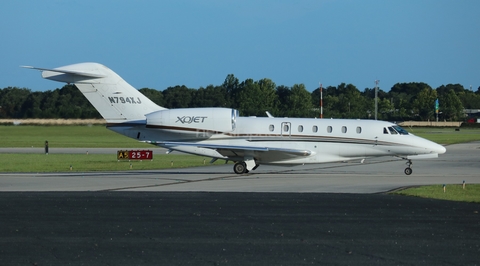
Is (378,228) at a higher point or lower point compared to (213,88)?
lower

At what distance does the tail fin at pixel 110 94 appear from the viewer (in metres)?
31.2

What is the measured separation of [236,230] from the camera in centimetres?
1378

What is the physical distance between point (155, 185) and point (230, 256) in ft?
46.5

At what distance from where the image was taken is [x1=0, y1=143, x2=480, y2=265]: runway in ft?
36.4

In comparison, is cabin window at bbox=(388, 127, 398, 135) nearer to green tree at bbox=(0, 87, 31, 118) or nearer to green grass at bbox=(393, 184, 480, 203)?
green grass at bbox=(393, 184, 480, 203)

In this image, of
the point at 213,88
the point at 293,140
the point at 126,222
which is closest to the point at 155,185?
the point at 293,140

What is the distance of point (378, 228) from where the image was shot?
14.0 meters

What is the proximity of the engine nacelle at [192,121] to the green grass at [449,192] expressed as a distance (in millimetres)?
10627

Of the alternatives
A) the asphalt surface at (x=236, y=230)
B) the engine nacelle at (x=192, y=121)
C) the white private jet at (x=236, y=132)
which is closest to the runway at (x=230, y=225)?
the asphalt surface at (x=236, y=230)

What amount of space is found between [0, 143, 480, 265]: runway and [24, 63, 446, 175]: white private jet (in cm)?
516

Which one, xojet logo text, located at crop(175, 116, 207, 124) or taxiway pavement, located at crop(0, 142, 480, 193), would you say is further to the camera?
xojet logo text, located at crop(175, 116, 207, 124)

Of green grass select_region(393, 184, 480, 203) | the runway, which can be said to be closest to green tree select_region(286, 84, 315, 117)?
the runway

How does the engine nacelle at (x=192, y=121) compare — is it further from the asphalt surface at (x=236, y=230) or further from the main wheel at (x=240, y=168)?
the asphalt surface at (x=236, y=230)

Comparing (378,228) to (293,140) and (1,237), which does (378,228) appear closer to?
(1,237)
